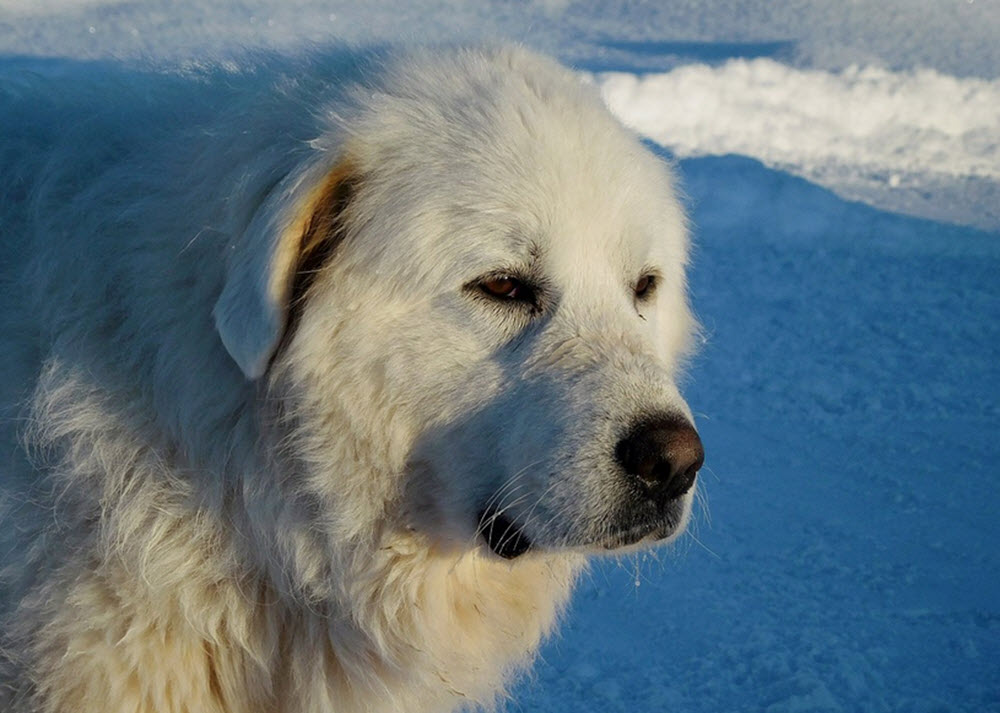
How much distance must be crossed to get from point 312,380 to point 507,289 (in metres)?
0.49

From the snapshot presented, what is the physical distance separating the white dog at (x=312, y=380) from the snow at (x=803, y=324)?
0.66 metres

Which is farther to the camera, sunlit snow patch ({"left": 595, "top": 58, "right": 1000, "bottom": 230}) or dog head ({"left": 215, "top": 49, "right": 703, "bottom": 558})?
sunlit snow patch ({"left": 595, "top": 58, "right": 1000, "bottom": 230})

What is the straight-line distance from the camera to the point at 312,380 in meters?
2.46

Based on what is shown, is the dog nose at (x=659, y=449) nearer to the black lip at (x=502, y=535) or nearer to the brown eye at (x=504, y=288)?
the black lip at (x=502, y=535)

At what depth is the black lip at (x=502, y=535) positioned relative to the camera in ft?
8.30

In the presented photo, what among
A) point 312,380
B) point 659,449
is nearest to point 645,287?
point 659,449

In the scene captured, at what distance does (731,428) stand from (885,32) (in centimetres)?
599

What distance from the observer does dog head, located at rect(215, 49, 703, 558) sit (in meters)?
2.39

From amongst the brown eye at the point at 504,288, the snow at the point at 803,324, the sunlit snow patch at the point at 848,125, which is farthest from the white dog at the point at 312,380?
the sunlit snow patch at the point at 848,125

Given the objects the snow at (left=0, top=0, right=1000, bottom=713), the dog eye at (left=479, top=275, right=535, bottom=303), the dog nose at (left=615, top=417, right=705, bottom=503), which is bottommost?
the snow at (left=0, top=0, right=1000, bottom=713)

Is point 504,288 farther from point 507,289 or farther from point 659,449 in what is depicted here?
point 659,449

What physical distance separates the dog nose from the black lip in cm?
33

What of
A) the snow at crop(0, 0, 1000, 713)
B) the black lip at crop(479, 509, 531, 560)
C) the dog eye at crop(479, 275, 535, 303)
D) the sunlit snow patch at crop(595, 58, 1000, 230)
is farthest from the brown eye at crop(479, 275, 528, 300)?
the sunlit snow patch at crop(595, 58, 1000, 230)

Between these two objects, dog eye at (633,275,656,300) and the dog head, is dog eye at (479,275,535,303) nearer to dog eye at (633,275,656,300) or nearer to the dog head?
the dog head
